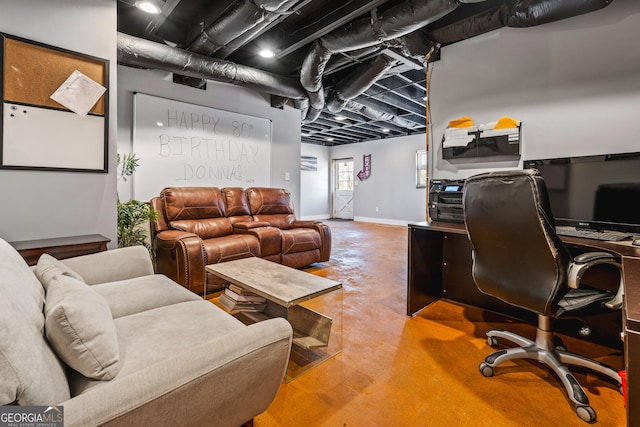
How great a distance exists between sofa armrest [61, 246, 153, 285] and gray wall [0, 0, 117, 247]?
1.92ft

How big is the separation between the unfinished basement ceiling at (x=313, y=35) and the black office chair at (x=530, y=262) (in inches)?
58.3

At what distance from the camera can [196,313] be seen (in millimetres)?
1449

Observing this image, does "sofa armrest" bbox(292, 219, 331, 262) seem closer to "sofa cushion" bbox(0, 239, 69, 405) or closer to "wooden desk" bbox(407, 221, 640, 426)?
"wooden desk" bbox(407, 221, 640, 426)

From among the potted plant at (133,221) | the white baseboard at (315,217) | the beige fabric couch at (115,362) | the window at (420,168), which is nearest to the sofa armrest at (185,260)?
the potted plant at (133,221)

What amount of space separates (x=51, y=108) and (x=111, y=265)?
1204 millimetres

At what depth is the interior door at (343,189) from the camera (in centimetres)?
970

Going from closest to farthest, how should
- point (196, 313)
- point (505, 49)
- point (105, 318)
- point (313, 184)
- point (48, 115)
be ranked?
point (105, 318) → point (196, 313) → point (48, 115) → point (505, 49) → point (313, 184)

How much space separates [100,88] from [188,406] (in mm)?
2438

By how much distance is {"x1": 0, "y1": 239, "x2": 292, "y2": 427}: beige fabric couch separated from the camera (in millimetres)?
663

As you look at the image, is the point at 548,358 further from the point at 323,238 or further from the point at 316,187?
the point at 316,187

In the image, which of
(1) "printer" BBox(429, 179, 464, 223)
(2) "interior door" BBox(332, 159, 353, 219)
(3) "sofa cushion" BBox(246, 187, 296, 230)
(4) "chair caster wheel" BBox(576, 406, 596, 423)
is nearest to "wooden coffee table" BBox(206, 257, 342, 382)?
(4) "chair caster wheel" BBox(576, 406, 596, 423)

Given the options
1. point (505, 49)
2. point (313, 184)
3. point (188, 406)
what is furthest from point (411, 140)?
point (188, 406)

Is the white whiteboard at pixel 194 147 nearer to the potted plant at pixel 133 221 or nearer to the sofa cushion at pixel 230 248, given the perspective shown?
the potted plant at pixel 133 221

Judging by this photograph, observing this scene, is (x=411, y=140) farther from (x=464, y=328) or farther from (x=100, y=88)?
(x=100, y=88)
